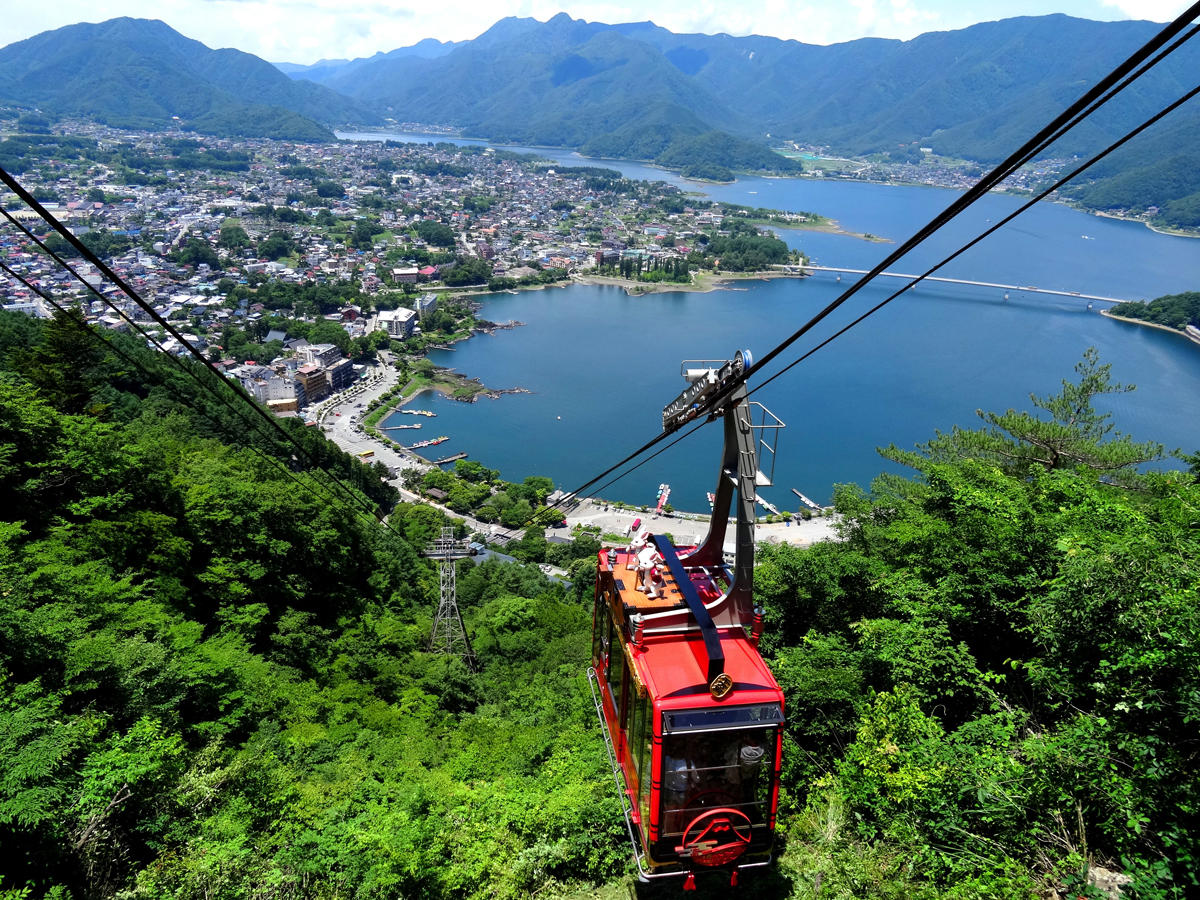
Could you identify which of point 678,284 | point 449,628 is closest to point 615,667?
point 449,628

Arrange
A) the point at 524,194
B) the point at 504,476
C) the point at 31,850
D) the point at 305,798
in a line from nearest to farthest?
the point at 31,850, the point at 305,798, the point at 504,476, the point at 524,194

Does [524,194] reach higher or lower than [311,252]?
higher

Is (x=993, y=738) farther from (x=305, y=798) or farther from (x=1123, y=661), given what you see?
(x=305, y=798)

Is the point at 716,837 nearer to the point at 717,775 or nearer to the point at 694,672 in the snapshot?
the point at 717,775

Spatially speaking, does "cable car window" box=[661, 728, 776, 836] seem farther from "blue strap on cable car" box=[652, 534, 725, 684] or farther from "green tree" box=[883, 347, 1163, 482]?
"green tree" box=[883, 347, 1163, 482]

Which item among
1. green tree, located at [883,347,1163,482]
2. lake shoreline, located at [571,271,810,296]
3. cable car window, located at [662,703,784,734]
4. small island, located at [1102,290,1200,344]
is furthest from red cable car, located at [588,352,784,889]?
small island, located at [1102,290,1200,344]

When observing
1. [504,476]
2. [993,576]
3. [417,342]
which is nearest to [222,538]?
[993,576]
